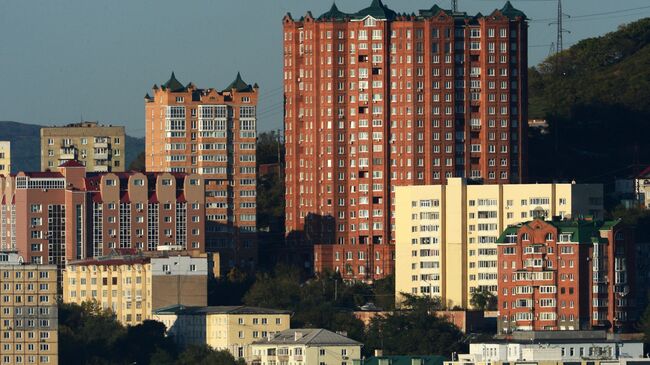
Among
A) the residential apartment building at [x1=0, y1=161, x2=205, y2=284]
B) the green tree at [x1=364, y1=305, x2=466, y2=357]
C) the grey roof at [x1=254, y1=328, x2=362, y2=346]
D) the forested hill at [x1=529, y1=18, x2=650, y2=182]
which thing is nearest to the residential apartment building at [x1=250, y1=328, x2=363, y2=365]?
the grey roof at [x1=254, y1=328, x2=362, y2=346]

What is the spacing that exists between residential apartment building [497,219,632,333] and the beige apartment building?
7.63 m

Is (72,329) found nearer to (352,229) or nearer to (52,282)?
(52,282)

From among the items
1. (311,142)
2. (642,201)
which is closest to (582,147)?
(642,201)

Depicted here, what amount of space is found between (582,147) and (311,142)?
994 inches

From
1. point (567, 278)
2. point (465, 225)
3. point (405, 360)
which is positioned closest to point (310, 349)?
point (405, 360)

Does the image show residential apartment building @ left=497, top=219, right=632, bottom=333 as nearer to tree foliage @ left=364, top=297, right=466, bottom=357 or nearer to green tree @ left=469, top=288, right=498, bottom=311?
tree foliage @ left=364, top=297, right=466, bottom=357

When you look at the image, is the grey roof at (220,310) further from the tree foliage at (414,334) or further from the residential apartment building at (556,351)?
the residential apartment building at (556,351)

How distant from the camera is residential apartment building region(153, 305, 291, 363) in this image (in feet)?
484

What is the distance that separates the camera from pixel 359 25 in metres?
173

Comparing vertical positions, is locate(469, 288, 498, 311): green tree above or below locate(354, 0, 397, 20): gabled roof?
below

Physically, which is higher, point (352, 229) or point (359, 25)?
point (359, 25)

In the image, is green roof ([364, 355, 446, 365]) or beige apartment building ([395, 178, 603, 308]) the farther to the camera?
beige apartment building ([395, 178, 603, 308])

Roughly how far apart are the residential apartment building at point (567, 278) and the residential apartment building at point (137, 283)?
16.4 m

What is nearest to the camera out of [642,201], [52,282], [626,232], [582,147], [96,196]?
[52,282]
